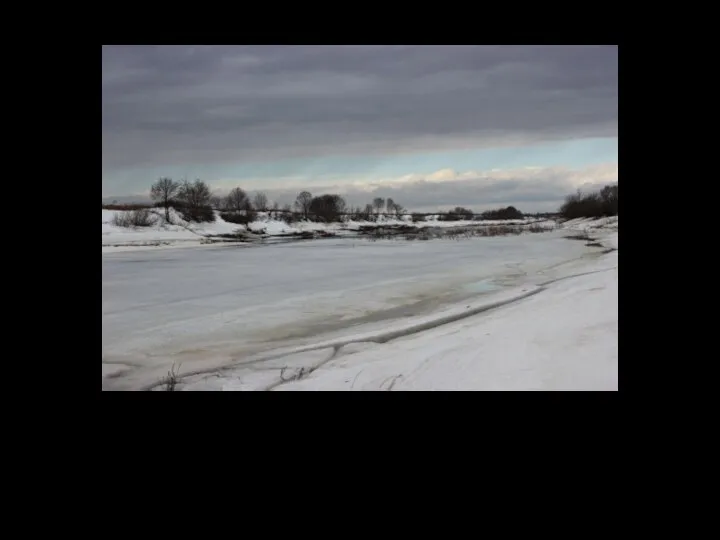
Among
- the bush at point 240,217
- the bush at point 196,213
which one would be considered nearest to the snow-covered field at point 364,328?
the bush at point 196,213

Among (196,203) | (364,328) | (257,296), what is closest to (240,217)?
(196,203)

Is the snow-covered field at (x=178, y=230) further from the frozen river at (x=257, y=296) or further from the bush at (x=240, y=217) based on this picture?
the frozen river at (x=257, y=296)

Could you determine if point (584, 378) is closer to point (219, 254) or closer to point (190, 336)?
point (190, 336)

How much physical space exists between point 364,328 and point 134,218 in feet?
75.3

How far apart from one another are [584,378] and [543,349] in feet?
2.87

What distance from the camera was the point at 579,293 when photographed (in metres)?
8.44

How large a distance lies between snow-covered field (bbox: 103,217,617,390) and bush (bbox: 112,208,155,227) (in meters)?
13.7

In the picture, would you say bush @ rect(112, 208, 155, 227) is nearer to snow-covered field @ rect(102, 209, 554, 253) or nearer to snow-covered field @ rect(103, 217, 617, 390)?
snow-covered field @ rect(102, 209, 554, 253)

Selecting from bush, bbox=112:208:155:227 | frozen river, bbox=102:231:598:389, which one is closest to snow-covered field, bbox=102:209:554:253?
bush, bbox=112:208:155:227

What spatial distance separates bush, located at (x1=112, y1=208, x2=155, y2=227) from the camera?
25362mm

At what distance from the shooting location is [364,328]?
7152 mm

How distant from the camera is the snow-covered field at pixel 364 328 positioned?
16.7 ft

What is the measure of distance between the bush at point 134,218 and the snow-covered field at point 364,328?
13.7m

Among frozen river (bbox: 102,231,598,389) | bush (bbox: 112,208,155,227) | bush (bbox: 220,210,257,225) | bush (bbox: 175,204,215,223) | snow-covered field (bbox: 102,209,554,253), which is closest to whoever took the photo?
frozen river (bbox: 102,231,598,389)
